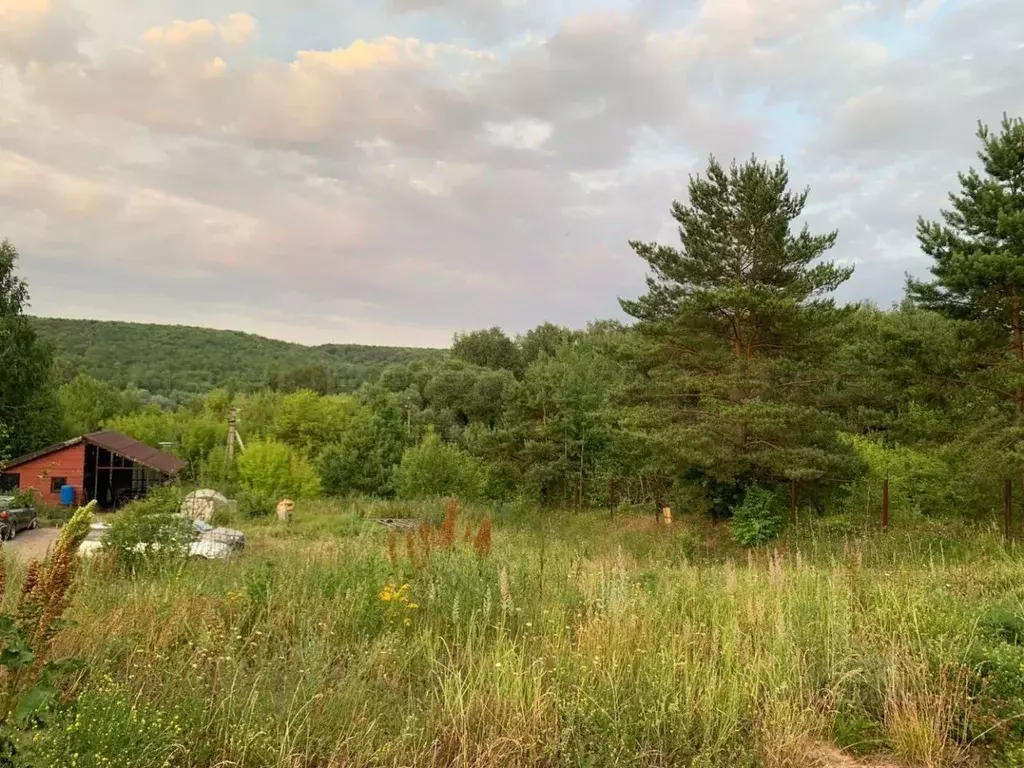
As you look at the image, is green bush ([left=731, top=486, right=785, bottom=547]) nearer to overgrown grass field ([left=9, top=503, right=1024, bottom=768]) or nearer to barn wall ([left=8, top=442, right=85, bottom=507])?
overgrown grass field ([left=9, top=503, right=1024, bottom=768])

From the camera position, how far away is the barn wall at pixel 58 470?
3244cm

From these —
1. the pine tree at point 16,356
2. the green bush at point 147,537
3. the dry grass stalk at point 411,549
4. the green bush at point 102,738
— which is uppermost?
the pine tree at point 16,356

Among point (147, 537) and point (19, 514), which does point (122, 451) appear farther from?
point (147, 537)

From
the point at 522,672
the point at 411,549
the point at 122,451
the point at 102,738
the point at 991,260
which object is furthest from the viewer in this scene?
the point at 122,451

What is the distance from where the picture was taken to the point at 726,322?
1705cm

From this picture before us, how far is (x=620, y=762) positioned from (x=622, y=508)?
21220 mm

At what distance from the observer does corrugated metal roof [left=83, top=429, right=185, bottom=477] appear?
33156 millimetres

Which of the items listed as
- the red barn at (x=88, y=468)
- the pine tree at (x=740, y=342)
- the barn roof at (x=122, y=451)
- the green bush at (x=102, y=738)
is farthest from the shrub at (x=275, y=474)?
the green bush at (x=102, y=738)

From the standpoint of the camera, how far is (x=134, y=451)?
3525 centimetres

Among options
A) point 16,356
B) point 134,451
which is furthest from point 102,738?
point 134,451

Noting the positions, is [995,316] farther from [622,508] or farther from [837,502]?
[622,508]

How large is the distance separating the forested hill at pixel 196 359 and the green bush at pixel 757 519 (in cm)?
5267

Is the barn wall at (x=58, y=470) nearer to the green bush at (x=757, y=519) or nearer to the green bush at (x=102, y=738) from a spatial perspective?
the green bush at (x=757, y=519)

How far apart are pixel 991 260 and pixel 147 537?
13.9m
